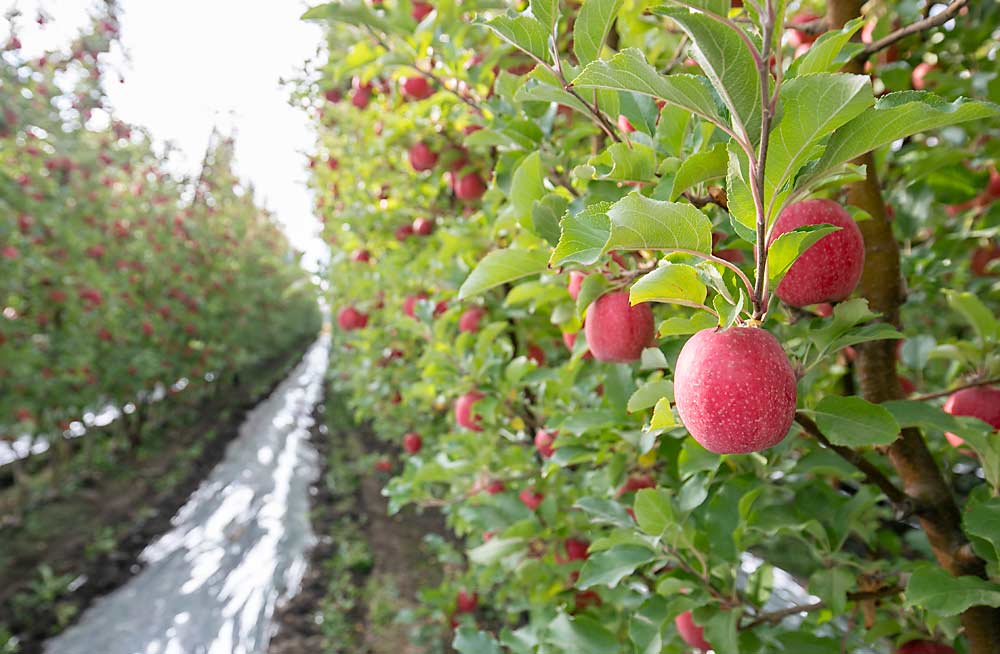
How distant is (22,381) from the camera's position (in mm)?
3838

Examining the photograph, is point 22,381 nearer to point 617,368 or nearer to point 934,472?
point 617,368

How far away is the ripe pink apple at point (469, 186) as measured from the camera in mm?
1556

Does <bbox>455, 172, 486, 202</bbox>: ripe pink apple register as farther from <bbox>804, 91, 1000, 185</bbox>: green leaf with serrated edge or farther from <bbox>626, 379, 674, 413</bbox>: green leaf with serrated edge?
<bbox>804, 91, 1000, 185</bbox>: green leaf with serrated edge

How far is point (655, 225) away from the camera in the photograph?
0.40 meters

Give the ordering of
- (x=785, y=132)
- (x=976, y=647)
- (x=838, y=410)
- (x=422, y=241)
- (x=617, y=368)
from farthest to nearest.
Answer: (x=422, y=241) < (x=617, y=368) < (x=976, y=647) < (x=838, y=410) < (x=785, y=132)

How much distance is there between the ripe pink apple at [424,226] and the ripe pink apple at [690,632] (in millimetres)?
1373

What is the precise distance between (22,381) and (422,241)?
3340 millimetres

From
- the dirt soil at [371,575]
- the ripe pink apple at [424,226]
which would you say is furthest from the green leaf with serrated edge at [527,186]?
the dirt soil at [371,575]

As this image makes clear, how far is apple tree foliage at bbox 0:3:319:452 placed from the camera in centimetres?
379

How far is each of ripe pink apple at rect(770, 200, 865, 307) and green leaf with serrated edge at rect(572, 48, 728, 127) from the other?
0.52 ft

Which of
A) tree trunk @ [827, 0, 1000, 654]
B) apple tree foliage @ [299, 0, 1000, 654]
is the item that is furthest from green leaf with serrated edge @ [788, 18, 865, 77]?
tree trunk @ [827, 0, 1000, 654]

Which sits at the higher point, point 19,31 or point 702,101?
point 19,31

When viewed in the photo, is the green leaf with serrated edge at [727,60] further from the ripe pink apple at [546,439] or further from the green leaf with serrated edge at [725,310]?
the ripe pink apple at [546,439]

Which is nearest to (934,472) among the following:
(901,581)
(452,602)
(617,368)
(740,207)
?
(901,581)
